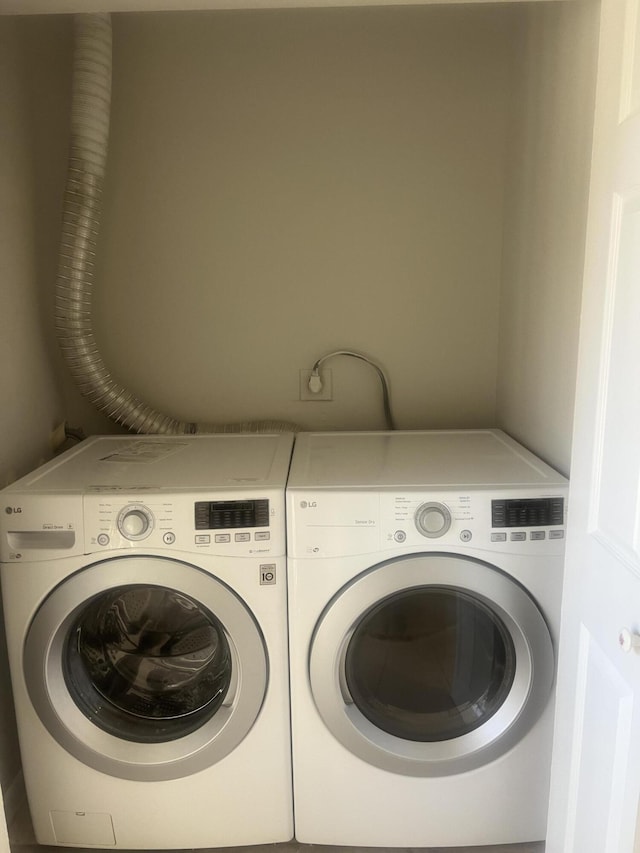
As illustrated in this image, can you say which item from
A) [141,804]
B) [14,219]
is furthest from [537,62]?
[141,804]

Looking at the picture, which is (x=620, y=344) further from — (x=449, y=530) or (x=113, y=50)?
(x=113, y=50)

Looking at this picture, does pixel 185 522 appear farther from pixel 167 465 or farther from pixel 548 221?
pixel 548 221

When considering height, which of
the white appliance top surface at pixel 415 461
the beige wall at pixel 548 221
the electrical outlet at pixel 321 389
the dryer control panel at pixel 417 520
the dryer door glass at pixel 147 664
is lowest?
the dryer door glass at pixel 147 664

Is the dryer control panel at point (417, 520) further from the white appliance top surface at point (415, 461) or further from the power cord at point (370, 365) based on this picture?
the power cord at point (370, 365)

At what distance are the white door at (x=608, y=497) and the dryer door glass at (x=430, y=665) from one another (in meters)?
0.27

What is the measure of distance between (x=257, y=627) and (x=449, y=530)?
1.45 feet

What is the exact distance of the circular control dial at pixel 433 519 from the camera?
4.12ft

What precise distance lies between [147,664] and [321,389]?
0.91 metres

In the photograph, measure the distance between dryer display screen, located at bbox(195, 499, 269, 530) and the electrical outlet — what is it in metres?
0.71

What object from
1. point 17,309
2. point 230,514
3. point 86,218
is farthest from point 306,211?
point 230,514

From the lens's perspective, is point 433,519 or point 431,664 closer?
point 433,519

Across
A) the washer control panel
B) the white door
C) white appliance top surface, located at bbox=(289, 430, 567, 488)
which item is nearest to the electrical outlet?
white appliance top surface, located at bbox=(289, 430, 567, 488)

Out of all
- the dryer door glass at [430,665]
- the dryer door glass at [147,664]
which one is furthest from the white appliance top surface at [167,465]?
the dryer door glass at [430,665]

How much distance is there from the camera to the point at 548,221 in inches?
58.4
